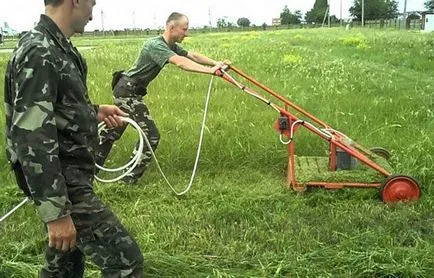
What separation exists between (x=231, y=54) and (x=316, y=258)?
17283 mm

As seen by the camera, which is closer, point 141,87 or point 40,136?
point 40,136

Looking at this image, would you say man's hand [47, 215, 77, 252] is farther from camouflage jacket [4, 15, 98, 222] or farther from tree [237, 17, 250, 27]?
tree [237, 17, 250, 27]

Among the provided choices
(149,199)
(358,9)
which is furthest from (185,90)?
(358,9)

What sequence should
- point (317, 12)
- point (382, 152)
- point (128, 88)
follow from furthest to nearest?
1. point (317, 12)
2. point (382, 152)
3. point (128, 88)

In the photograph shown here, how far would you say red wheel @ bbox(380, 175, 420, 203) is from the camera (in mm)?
5238

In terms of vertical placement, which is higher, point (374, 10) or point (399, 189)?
point (374, 10)

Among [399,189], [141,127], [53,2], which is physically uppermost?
[53,2]

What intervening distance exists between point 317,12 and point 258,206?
10327cm

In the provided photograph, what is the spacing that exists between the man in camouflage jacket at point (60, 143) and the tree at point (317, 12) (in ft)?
335

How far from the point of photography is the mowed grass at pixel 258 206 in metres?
3.98

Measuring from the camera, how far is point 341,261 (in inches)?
156

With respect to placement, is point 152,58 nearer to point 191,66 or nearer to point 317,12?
point 191,66

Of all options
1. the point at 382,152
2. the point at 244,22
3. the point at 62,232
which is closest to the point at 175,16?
the point at 382,152

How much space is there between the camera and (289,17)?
365 ft
